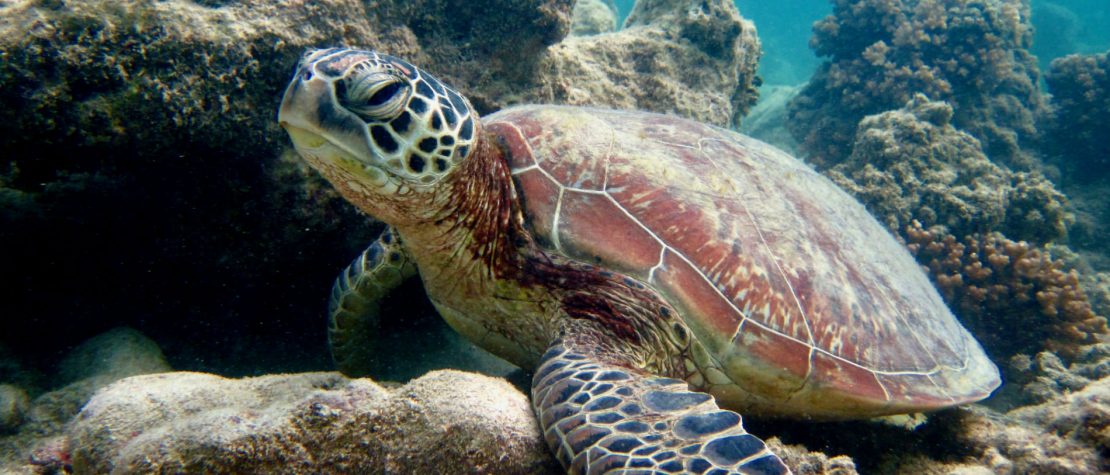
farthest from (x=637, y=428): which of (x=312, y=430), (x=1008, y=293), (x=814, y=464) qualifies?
(x=1008, y=293)

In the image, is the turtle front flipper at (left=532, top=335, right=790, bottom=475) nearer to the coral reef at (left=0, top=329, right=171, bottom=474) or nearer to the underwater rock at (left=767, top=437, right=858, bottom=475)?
the underwater rock at (left=767, top=437, right=858, bottom=475)

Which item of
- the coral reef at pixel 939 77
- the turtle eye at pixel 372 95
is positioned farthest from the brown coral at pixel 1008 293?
the turtle eye at pixel 372 95

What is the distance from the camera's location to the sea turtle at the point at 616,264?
177 centimetres

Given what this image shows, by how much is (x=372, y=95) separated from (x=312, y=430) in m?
1.13

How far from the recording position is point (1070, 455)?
175cm

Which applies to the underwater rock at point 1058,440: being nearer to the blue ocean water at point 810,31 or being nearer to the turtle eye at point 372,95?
the turtle eye at point 372,95

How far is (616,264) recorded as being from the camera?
2.16 meters

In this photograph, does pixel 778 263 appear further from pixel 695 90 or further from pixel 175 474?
pixel 695 90

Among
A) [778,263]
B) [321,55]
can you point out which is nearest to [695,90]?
[778,263]

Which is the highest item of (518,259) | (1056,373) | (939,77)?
(939,77)

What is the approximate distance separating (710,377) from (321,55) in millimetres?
2082

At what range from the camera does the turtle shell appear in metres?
2.12

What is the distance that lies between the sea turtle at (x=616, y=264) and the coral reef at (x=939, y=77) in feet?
21.6

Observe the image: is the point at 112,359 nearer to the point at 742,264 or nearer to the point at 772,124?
the point at 742,264
